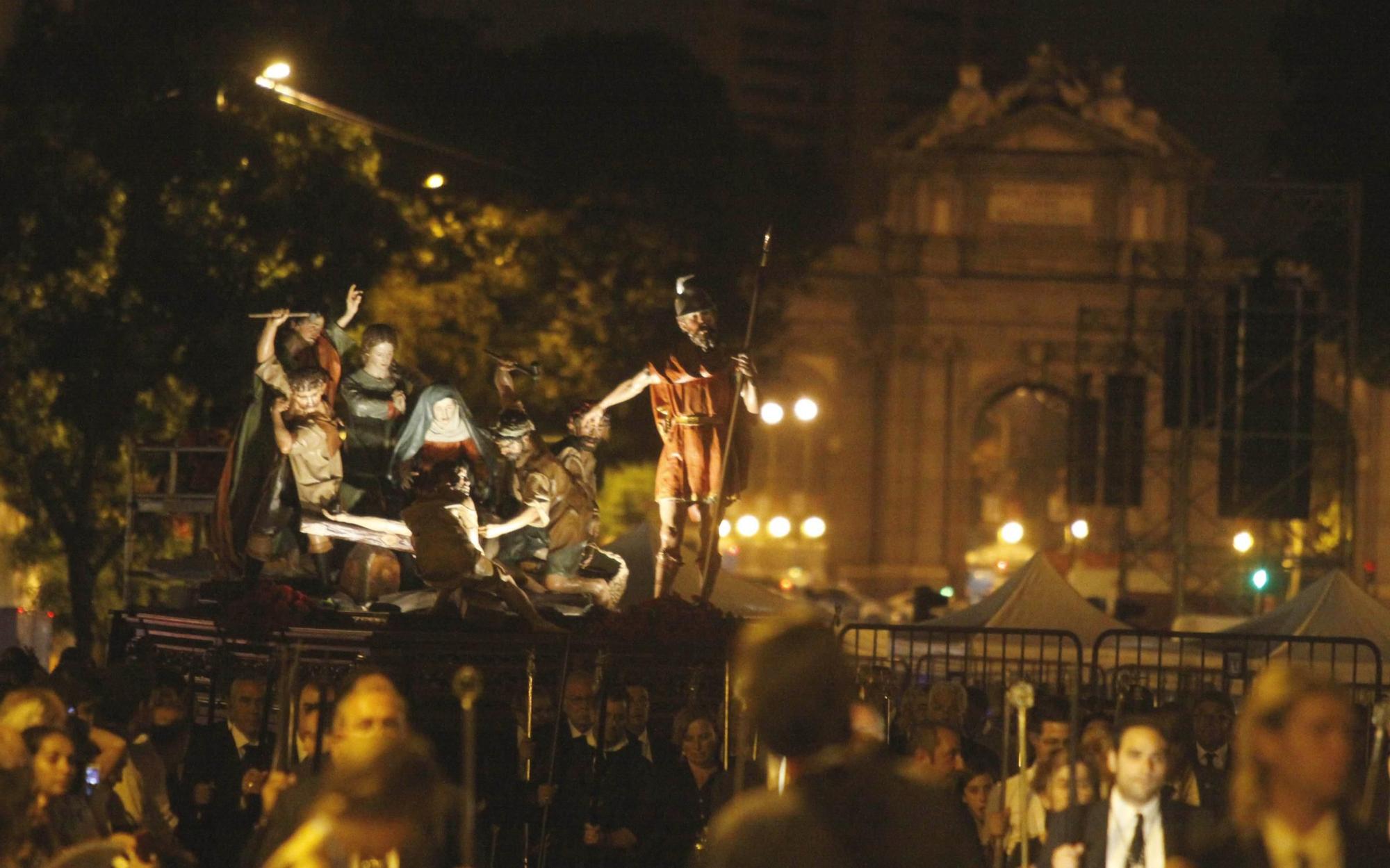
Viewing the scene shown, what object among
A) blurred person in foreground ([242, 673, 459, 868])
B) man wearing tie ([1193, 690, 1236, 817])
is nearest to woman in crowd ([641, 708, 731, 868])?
man wearing tie ([1193, 690, 1236, 817])

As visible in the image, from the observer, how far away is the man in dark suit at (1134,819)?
700 cm

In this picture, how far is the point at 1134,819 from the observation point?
7.07 m

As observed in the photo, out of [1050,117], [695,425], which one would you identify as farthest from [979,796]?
[1050,117]

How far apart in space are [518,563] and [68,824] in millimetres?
7294

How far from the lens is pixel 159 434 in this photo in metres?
26.3

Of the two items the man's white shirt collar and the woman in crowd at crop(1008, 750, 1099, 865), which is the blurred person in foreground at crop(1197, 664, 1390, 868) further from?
the woman in crowd at crop(1008, 750, 1099, 865)

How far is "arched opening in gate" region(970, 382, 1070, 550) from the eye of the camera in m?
71.6

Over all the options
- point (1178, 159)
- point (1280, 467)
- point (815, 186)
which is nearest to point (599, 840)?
point (1280, 467)

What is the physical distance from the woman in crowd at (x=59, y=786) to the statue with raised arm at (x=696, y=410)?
6.94 m

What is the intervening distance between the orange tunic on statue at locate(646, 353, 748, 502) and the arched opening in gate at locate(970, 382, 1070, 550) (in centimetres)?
5524

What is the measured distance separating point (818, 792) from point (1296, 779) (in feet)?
4.53

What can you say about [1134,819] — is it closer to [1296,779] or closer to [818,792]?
[1296,779]

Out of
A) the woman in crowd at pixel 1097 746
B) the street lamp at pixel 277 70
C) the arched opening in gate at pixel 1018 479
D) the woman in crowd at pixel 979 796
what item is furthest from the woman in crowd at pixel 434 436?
the arched opening in gate at pixel 1018 479

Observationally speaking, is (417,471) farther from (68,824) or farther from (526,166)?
(526,166)
